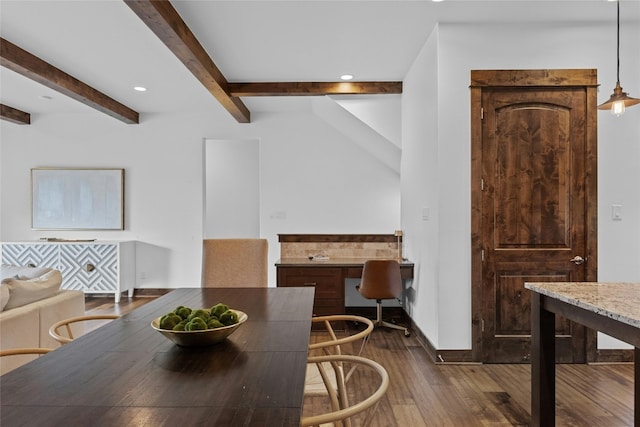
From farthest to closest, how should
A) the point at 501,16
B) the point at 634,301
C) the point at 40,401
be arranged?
the point at 501,16
the point at 634,301
the point at 40,401

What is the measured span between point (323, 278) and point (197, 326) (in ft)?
9.63

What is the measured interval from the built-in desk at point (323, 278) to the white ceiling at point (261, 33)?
6.52 ft

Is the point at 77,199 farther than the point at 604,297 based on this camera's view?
Yes

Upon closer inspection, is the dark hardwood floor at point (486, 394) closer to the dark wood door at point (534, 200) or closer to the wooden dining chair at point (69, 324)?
the dark wood door at point (534, 200)

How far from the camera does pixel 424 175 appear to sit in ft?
11.6

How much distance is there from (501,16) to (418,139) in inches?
46.0

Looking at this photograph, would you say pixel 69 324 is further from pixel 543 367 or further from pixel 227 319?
pixel 543 367

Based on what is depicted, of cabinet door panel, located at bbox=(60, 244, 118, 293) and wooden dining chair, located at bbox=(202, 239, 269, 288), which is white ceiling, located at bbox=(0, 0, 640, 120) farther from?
cabinet door panel, located at bbox=(60, 244, 118, 293)

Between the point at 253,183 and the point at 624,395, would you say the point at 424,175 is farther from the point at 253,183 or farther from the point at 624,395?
the point at 253,183

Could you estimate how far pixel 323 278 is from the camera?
4.13m

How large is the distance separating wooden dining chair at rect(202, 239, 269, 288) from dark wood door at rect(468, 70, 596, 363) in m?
1.66

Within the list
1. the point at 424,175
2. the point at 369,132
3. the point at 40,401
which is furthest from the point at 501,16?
the point at 40,401

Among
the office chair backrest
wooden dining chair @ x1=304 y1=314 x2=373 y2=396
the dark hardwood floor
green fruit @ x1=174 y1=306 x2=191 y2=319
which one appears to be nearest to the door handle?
the dark hardwood floor

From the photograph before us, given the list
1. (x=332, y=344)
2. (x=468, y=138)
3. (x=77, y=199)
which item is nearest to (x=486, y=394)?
(x=332, y=344)
